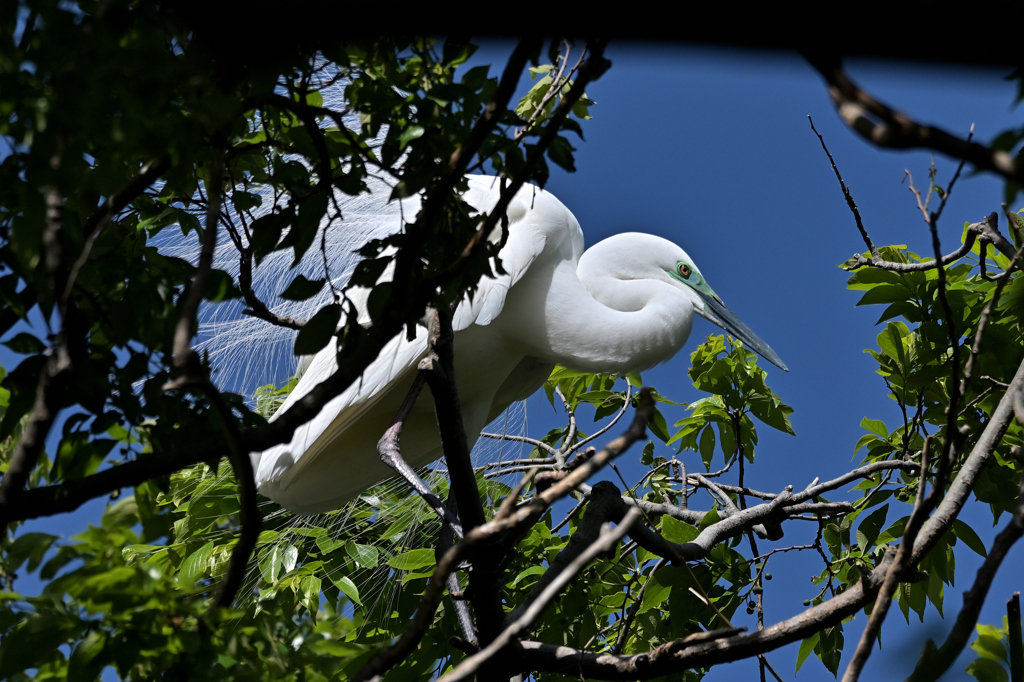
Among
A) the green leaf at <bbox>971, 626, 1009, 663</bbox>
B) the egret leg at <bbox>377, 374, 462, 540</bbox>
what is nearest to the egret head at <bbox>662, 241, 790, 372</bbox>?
the egret leg at <bbox>377, 374, 462, 540</bbox>

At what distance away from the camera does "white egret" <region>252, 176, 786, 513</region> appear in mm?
2893

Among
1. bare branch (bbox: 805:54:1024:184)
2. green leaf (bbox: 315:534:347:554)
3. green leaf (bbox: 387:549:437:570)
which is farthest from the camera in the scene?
green leaf (bbox: 315:534:347:554)

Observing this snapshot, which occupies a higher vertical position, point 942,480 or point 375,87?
point 375,87

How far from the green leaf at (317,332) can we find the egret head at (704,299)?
236 centimetres

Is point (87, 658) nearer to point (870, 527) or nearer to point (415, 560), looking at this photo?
point (415, 560)

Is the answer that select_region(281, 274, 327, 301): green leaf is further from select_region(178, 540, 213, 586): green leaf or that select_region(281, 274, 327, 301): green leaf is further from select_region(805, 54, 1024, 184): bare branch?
select_region(178, 540, 213, 586): green leaf

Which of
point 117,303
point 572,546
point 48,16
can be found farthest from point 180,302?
point 572,546

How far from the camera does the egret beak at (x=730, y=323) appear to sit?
351 centimetres

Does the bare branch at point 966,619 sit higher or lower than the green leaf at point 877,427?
lower

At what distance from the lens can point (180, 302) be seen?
4.39ft

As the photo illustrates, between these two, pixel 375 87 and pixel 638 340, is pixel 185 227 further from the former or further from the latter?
pixel 638 340

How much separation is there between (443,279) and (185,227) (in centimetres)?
83

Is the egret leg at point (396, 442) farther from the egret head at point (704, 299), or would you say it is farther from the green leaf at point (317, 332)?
the green leaf at point (317, 332)

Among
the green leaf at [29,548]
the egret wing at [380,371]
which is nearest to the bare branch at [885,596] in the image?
the green leaf at [29,548]
